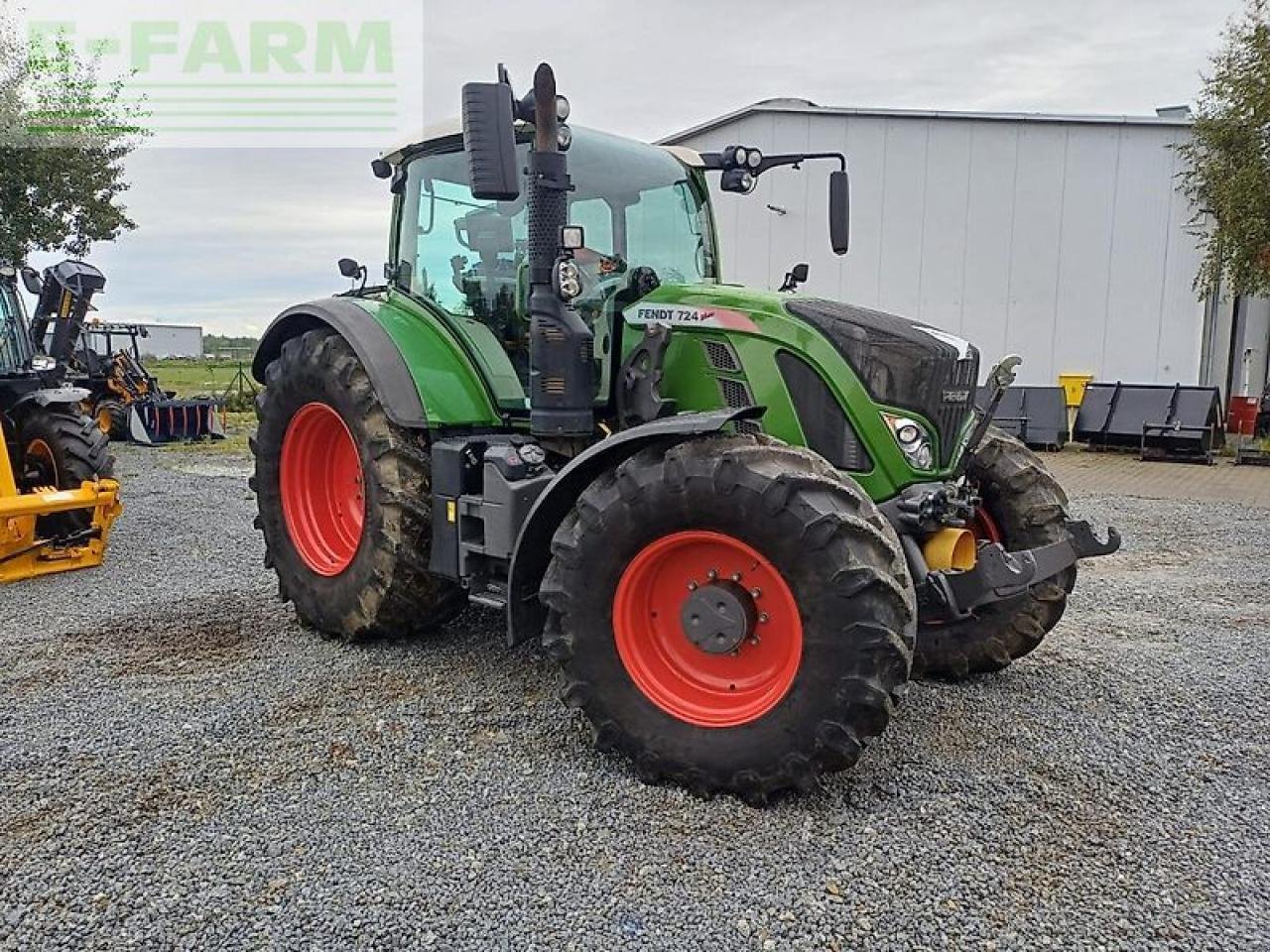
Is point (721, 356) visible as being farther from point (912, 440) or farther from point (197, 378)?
point (197, 378)

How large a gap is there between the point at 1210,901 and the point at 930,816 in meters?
0.77

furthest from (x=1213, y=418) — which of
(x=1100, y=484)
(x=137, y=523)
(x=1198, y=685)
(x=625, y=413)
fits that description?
(x=137, y=523)

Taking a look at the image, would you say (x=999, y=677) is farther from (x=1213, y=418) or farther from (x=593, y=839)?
(x=1213, y=418)

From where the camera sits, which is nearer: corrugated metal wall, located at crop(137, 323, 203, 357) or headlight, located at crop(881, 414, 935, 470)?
headlight, located at crop(881, 414, 935, 470)

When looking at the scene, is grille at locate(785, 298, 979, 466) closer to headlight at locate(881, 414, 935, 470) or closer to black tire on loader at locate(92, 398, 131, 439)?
headlight at locate(881, 414, 935, 470)

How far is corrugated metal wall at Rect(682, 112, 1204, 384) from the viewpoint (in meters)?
15.4

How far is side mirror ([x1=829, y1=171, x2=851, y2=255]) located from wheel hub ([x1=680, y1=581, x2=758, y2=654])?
2159mm

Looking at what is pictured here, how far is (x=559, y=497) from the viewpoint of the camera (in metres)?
3.62

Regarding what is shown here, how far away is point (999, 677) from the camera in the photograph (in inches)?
175

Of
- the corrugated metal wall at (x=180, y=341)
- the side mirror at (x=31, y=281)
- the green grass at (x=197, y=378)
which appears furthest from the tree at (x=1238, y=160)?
the corrugated metal wall at (x=180, y=341)

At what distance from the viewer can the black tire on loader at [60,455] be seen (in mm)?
6902

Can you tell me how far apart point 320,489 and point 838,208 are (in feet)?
10.0

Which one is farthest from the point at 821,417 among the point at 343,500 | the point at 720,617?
the point at 343,500

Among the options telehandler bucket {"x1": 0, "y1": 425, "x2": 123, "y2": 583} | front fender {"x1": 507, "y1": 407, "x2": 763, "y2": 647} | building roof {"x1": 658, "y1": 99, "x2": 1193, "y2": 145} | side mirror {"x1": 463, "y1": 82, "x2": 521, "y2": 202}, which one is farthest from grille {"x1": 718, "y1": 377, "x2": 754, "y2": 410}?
building roof {"x1": 658, "y1": 99, "x2": 1193, "y2": 145}
